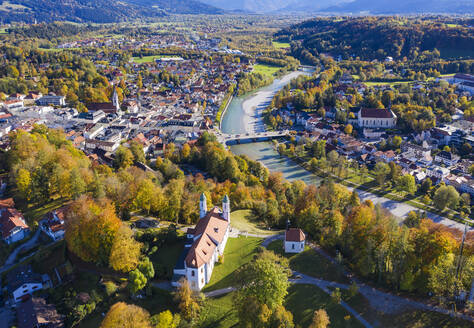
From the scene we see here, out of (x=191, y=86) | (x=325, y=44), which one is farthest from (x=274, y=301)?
(x=325, y=44)

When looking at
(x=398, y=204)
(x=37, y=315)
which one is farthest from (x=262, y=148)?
(x=37, y=315)

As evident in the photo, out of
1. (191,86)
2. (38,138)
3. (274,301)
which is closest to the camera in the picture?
(274,301)

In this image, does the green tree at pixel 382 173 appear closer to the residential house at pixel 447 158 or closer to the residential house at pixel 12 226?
the residential house at pixel 447 158

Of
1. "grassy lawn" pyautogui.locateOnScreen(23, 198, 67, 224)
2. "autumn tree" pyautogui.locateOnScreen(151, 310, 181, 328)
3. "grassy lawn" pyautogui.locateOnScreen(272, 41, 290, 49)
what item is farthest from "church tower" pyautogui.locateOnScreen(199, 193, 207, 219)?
"grassy lawn" pyautogui.locateOnScreen(272, 41, 290, 49)

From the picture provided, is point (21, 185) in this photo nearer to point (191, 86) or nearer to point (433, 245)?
point (433, 245)

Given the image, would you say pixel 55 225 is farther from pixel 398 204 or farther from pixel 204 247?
pixel 398 204

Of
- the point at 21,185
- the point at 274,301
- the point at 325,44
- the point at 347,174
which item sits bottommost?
the point at 347,174

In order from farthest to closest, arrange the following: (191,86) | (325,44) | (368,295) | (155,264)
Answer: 1. (325,44)
2. (191,86)
3. (155,264)
4. (368,295)
